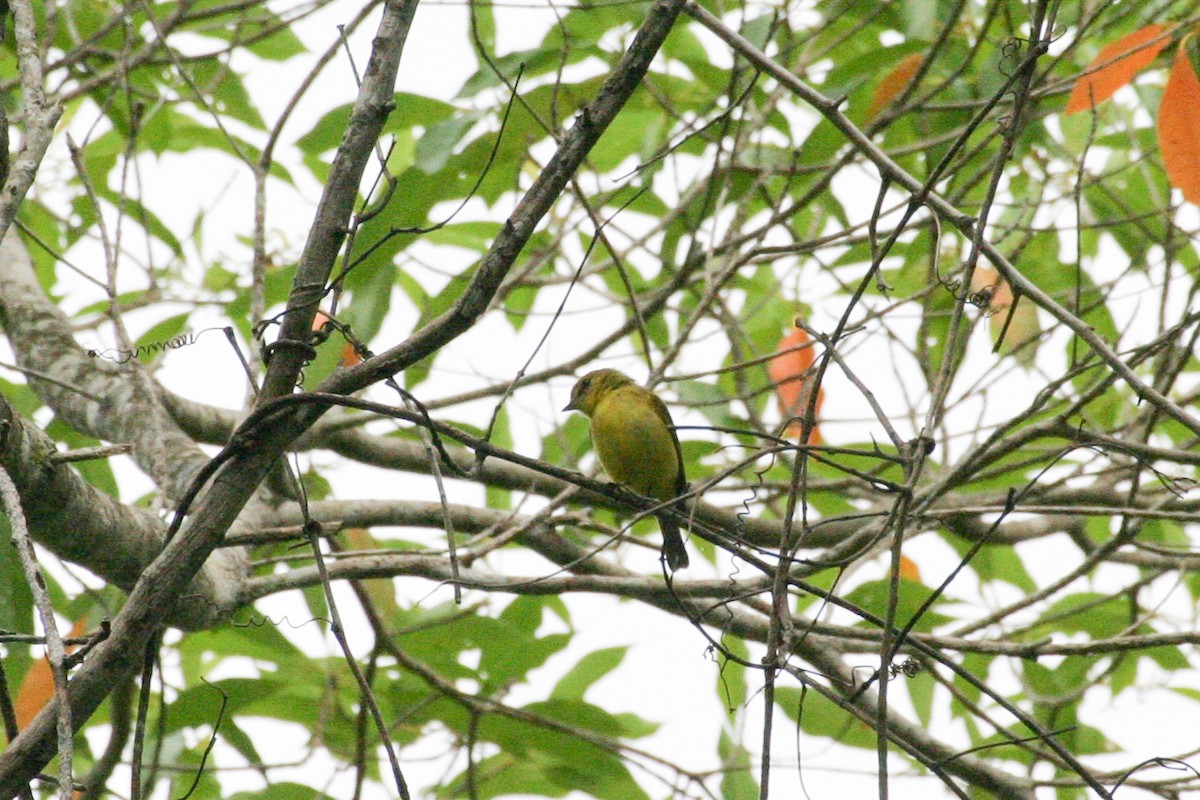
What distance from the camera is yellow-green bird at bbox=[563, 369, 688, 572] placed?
4707 millimetres

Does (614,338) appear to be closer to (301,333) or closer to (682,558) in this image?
(682,558)

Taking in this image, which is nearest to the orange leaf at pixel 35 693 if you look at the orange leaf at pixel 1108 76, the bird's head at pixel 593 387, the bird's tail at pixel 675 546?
the bird's tail at pixel 675 546

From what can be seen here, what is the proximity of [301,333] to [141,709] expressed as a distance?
2.21 feet

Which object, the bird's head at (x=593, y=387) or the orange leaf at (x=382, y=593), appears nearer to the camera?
the orange leaf at (x=382, y=593)

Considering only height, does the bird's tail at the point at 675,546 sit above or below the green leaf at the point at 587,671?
above

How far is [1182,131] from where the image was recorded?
9.88 ft

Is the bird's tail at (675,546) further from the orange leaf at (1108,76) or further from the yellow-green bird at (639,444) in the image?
the orange leaf at (1108,76)

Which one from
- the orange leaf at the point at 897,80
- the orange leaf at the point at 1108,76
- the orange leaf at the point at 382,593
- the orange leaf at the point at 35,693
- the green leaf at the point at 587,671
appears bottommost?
the orange leaf at the point at 35,693

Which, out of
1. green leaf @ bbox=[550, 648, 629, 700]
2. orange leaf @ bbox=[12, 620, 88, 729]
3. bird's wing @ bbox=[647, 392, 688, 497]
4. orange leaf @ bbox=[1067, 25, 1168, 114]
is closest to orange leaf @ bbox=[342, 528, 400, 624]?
green leaf @ bbox=[550, 648, 629, 700]

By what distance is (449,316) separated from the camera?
6.45 feet

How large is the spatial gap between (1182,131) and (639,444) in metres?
2.22

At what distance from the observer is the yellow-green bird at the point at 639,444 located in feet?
15.4

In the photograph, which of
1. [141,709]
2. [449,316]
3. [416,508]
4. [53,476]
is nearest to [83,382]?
[416,508]

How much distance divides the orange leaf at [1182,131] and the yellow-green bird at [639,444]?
1963 millimetres
